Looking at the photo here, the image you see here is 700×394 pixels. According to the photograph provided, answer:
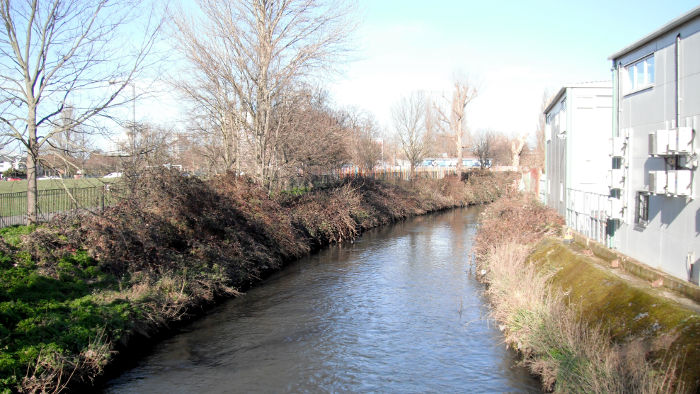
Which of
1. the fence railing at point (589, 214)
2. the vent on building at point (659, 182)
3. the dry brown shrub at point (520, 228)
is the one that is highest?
the vent on building at point (659, 182)

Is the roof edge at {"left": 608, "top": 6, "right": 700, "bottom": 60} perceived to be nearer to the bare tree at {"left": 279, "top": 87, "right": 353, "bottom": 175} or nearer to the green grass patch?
the green grass patch

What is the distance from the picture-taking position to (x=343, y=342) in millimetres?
10320

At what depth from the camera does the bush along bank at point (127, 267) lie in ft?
26.1

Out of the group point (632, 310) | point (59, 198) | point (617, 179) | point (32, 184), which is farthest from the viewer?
point (59, 198)

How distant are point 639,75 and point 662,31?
5.11ft

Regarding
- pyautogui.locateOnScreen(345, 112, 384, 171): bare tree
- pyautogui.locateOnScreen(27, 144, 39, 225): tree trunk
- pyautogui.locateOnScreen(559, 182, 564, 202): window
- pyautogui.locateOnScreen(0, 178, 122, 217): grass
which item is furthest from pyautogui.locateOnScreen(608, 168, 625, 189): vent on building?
pyautogui.locateOnScreen(345, 112, 384, 171): bare tree

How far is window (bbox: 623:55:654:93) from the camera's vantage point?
10.1 metres

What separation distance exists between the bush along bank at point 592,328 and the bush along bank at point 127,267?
266 inches

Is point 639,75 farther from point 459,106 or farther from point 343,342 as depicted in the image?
point 459,106

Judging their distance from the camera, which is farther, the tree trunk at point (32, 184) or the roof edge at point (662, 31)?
the tree trunk at point (32, 184)

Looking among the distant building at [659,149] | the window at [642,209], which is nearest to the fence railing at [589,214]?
the distant building at [659,149]

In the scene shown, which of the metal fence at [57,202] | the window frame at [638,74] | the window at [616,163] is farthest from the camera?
the metal fence at [57,202]

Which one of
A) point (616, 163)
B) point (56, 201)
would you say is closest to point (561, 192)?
point (616, 163)

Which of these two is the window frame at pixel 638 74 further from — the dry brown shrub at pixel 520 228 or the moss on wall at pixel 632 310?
the dry brown shrub at pixel 520 228
